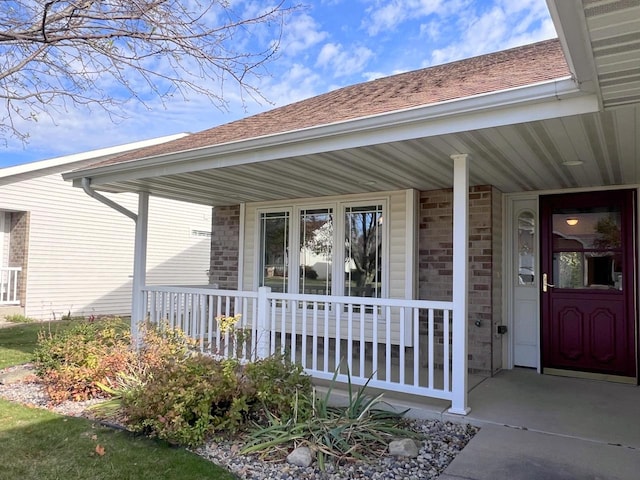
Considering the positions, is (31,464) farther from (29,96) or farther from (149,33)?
(29,96)

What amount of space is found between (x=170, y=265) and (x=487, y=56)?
10.6 meters

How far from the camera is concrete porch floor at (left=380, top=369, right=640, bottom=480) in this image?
2.96 m

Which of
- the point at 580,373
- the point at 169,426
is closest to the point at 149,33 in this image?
the point at 169,426

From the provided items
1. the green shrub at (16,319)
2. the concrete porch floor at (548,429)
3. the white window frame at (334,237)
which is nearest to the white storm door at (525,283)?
the concrete porch floor at (548,429)

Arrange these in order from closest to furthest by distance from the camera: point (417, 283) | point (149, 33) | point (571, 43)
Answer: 1. point (571, 43)
2. point (149, 33)
3. point (417, 283)


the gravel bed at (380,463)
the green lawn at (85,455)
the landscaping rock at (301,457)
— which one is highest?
the landscaping rock at (301,457)

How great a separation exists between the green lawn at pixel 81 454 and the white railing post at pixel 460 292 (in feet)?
6.65

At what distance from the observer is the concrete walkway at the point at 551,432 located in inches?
116

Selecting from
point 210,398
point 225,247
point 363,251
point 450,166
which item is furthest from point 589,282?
point 225,247

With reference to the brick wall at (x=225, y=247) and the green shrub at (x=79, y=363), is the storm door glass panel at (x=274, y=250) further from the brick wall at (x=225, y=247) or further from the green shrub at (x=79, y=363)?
the green shrub at (x=79, y=363)

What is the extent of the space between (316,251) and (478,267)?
227cm

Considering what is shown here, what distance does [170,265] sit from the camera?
13945mm

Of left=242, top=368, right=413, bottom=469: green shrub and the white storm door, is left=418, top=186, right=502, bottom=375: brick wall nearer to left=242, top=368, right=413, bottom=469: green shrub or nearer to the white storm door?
the white storm door

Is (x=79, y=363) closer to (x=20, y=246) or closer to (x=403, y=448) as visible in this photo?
(x=403, y=448)
